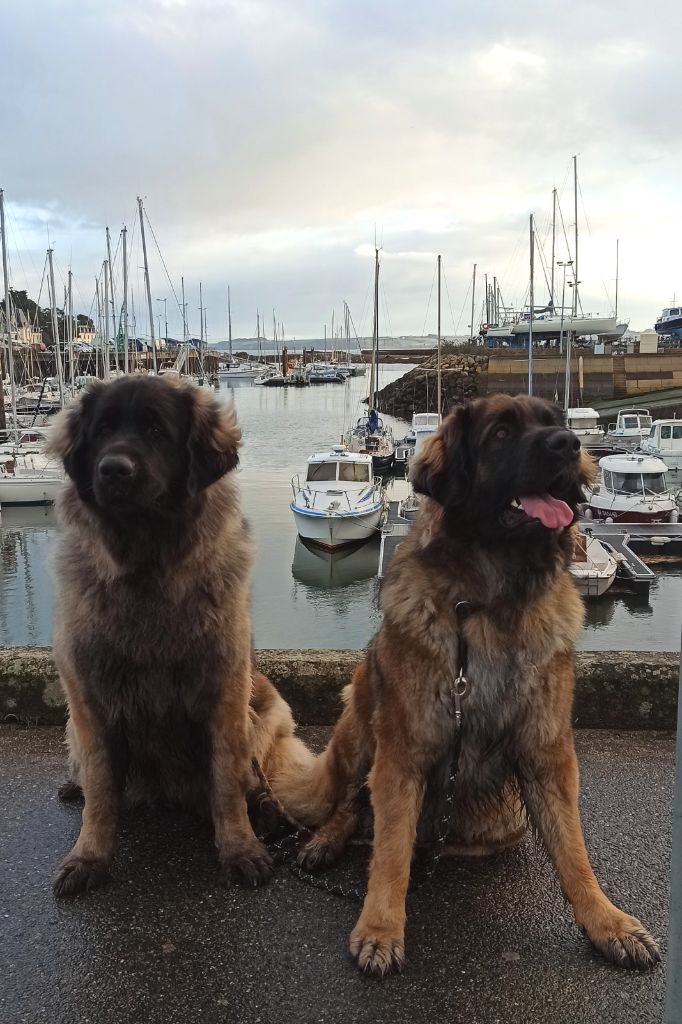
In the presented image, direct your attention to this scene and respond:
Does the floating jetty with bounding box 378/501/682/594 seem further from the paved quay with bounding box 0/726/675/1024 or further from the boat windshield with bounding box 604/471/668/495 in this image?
the paved quay with bounding box 0/726/675/1024

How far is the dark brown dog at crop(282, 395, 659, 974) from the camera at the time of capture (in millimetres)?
2562

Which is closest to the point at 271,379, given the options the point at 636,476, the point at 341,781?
the point at 636,476

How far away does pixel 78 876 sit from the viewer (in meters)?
2.88

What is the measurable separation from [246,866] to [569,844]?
129 centimetres

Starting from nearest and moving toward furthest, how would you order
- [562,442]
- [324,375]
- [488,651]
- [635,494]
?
[562,442], [488,651], [635,494], [324,375]

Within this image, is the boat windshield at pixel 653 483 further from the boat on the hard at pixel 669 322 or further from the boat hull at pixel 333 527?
the boat on the hard at pixel 669 322

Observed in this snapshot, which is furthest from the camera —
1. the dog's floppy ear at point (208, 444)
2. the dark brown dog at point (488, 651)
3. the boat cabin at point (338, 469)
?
the boat cabin at point (338, 469)

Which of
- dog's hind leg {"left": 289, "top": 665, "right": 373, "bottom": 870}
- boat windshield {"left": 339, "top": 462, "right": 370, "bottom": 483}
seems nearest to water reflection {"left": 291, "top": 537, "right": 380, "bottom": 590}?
boat windshield {"left": 339, "top": 462, "right": 370, "bottom": 483}

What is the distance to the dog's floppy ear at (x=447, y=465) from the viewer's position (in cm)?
264

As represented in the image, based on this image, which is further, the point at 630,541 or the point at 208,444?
the point at 630,541

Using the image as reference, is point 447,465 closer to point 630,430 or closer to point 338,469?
point 338,469

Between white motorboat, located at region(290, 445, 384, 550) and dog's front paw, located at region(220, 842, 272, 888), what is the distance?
2444cm

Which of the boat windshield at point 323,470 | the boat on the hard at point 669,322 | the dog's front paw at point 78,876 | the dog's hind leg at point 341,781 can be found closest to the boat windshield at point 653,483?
the boat windshield at point 323,470

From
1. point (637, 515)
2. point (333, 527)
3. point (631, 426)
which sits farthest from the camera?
point (631, 426)
